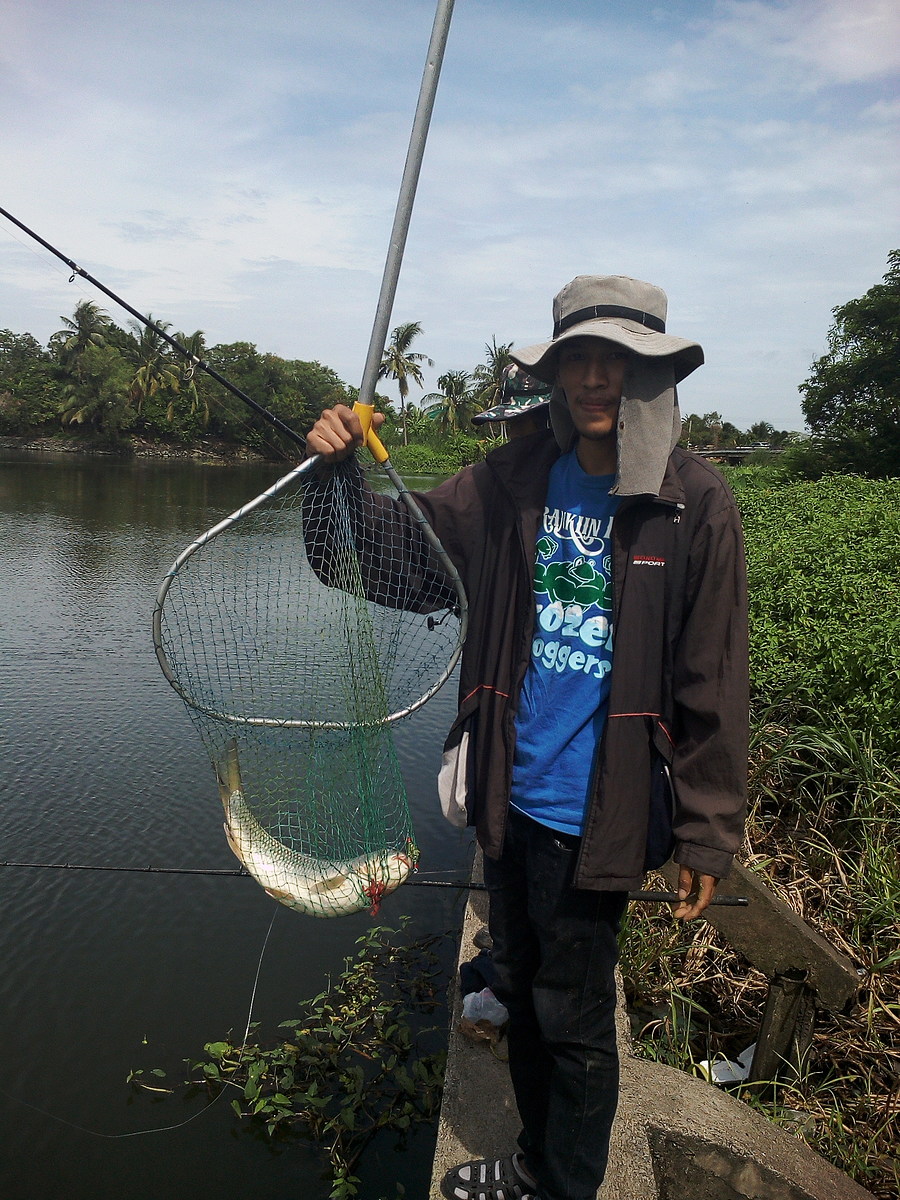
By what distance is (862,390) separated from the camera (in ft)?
40.7

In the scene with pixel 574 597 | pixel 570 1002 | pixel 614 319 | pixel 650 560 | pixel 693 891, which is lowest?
pixel 570 1002

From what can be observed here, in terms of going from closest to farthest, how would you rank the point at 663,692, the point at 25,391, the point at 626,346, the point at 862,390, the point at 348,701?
the point at 626,346, the point at 663,692, the point at 348,701, the point at 862,390, the point at 25,391

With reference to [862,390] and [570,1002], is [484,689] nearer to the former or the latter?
[570,1002]

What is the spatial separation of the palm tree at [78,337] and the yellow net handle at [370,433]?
57.6 m

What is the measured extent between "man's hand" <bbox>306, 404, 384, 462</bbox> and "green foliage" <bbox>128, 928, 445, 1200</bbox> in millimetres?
2726

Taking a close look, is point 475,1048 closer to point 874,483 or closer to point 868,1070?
point 868,1070

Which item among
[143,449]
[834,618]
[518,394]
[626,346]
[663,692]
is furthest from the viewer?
[143,449]

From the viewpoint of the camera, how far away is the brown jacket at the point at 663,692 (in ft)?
6.10

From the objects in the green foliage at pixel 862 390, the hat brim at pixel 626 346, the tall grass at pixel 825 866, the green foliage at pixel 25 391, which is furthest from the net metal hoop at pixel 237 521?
the green foliage at pixel 25 391

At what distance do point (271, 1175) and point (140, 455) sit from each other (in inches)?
1926

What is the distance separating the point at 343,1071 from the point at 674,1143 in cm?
173

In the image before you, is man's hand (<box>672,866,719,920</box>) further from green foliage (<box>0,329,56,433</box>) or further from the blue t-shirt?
green foliage (<box>0,329,56,433</box>)

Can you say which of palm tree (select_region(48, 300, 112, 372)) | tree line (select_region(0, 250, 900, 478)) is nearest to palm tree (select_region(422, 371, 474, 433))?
tree line (select_region(0, 250, 900, 478))

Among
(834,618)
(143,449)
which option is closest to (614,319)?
(834,618)
